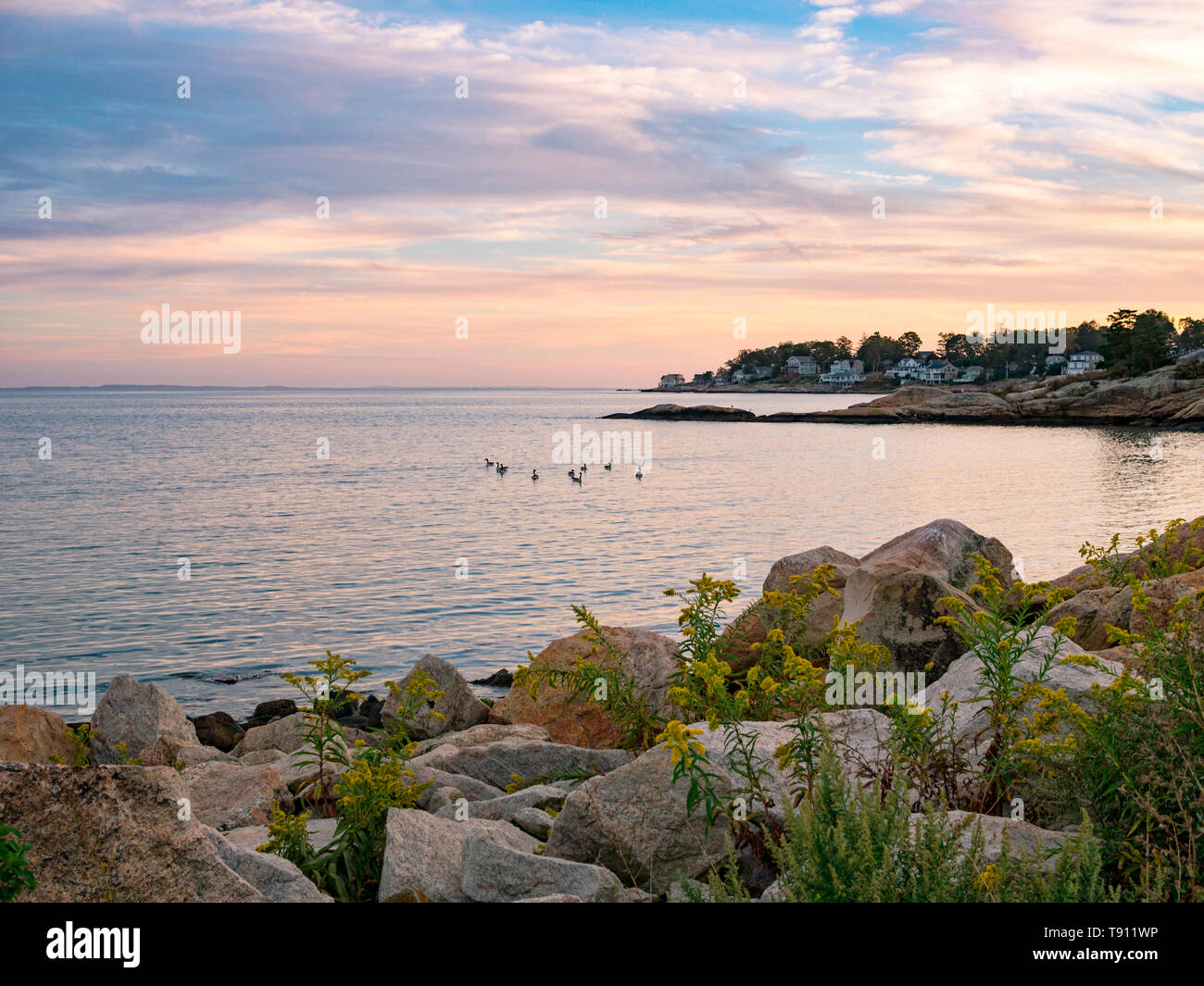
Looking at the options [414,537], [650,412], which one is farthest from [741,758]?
[650,412]

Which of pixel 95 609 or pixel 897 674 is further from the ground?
pixel 897 674

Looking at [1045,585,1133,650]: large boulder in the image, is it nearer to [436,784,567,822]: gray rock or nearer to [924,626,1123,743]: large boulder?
[924,626,1123,743]: large boulder

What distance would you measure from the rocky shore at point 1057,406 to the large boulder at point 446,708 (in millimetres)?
100493

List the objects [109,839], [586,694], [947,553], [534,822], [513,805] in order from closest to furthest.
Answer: [109,839], [534,822], [513,805], [586,694], [947,553]

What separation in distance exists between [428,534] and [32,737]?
84.2 ft

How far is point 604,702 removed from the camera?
26.0 feet

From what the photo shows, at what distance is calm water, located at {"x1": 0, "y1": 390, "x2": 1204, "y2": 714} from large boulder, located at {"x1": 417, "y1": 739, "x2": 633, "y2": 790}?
8551mm

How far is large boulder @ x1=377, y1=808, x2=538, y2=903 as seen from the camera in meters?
5.64

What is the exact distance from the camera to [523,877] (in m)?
5.46

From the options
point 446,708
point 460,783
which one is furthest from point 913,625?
point 446,708

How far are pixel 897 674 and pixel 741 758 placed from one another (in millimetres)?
2985

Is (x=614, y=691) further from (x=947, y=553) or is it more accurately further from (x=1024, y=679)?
(x=947, y=553)

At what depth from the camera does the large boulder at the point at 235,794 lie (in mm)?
8133
